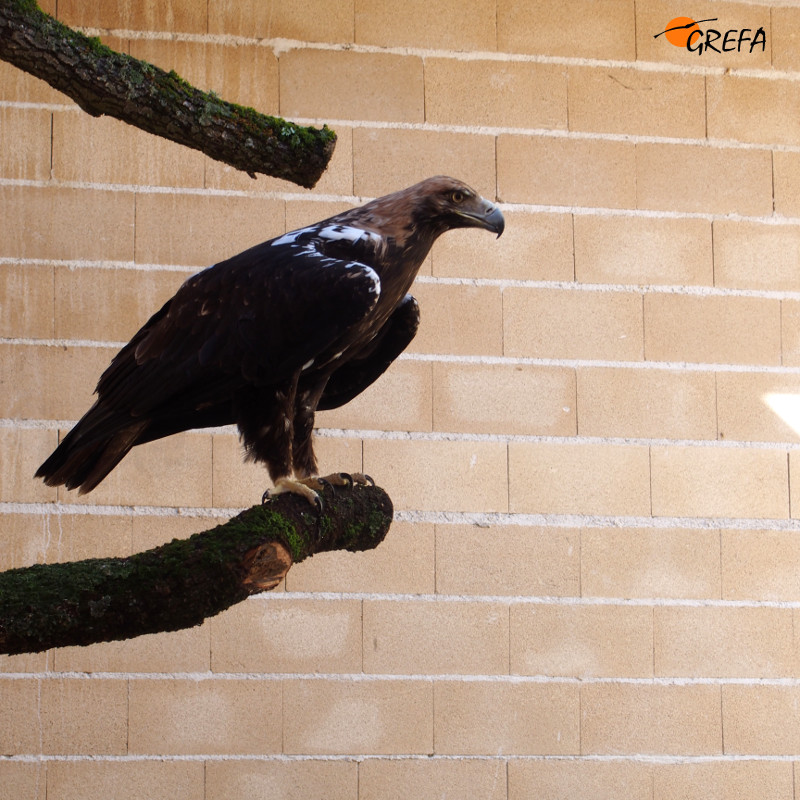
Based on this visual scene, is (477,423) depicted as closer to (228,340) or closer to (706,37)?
(228,340)

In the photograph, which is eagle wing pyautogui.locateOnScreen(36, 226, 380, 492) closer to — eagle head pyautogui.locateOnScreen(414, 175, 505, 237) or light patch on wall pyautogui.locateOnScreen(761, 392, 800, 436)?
eagle head pyautogui.locateOnScreen(414, 175, 505, 237)

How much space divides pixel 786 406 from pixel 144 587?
2.22m

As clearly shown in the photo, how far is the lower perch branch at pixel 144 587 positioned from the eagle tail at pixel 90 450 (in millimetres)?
383

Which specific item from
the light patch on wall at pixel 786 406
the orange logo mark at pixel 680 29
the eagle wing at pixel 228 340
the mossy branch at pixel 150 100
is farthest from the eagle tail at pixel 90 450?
the orange logo mark at pixel 680 29

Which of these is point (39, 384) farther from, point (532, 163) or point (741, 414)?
point (741, 414)

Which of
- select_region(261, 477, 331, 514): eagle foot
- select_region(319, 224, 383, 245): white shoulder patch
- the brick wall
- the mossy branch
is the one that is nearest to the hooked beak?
select_region(319, 224, 383, 245): white shoulder patch

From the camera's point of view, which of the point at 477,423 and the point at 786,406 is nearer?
the point at 477,423

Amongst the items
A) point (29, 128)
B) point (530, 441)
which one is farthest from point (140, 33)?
point (530, 441)

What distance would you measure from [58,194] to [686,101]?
1.89 metres

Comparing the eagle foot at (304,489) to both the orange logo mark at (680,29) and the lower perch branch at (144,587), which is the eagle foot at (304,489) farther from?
the orange logo mark at (680,29)

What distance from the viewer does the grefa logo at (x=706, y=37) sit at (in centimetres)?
311

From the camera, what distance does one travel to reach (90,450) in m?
1.94

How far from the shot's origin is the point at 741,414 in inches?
120

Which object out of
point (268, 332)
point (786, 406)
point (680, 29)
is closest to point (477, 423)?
point (786, 406)
